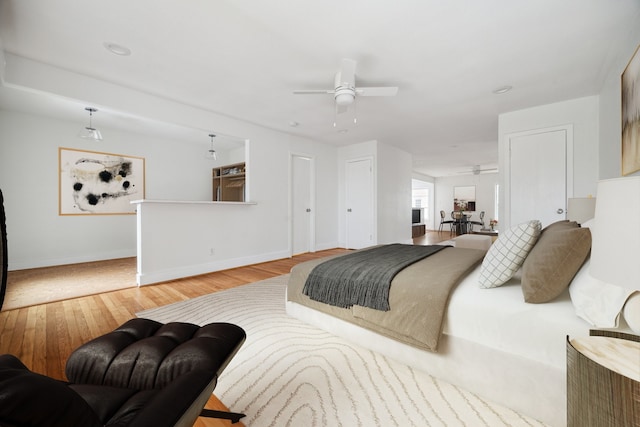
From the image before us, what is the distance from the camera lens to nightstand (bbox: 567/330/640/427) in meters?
0.59

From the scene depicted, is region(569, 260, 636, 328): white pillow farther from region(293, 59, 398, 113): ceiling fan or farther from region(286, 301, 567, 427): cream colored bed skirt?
region(293, 59, 398, 113): ceiling fan

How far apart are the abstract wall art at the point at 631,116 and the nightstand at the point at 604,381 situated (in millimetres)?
2082

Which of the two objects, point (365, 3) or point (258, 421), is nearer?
point (258, 421)

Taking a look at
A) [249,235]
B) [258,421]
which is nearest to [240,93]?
[249,235]

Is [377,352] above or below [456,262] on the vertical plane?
below

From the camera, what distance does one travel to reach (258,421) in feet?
4.03

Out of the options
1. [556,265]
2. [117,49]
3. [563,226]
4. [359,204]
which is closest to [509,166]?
[359,204]

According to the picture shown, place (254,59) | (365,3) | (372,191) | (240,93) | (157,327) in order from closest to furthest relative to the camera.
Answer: (157,327) < (365,3) < (254,59) < (240,93) < (372,191)

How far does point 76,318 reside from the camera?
2373 mm

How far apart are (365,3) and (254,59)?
121 cm

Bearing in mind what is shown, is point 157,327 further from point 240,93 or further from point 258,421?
point 240,93

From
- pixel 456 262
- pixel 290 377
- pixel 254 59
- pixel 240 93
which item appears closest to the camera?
pixel 290 377

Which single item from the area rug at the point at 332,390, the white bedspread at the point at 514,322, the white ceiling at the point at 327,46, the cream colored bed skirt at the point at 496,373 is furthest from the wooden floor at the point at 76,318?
the white ceiling at the point at 327,46

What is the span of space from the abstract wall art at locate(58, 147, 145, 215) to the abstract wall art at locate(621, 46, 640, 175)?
695 cm
